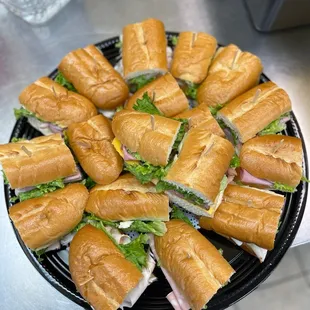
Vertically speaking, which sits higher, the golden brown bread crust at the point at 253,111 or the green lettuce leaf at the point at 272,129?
the golden brown bread crust at the point at 253,111

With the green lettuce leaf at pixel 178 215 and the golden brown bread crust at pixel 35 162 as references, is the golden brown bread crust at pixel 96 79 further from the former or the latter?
the green lettuce leaf at pixel 178 215

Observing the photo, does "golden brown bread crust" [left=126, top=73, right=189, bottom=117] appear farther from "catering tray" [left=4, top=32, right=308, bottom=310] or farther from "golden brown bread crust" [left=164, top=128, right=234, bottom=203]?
"catering tray" [left=4, top=32, right=308, bottom=310]

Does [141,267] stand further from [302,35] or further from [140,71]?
[302,35]

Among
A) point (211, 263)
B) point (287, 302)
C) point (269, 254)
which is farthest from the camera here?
point (287, 302)

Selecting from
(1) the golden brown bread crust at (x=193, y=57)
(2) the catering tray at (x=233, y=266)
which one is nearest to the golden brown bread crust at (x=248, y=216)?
(2) the catering tray at (x=233, y=266)

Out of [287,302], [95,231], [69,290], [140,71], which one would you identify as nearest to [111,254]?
[95,231]
